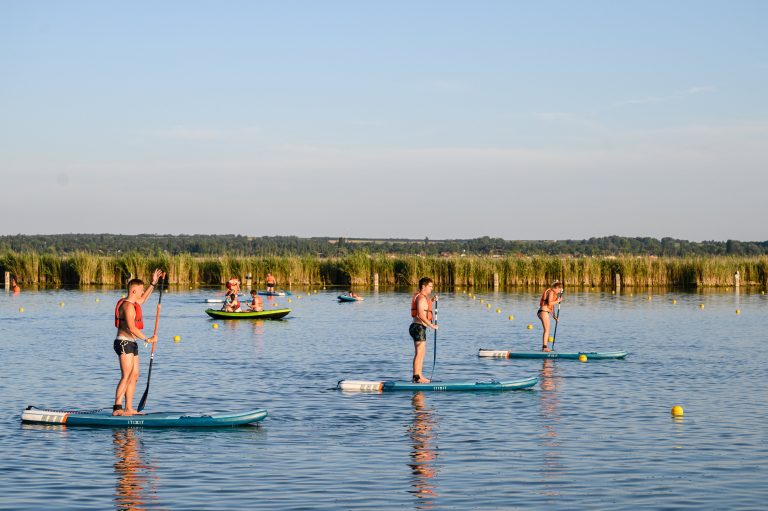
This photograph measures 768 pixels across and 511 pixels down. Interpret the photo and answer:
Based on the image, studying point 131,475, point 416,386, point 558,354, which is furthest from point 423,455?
point 558,354

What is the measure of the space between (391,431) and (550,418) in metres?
2.72

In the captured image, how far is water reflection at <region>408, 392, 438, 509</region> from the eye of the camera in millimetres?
12078

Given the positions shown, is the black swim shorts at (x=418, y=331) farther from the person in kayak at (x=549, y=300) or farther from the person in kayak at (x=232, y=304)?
the person in kayak at (x=232, y=304)

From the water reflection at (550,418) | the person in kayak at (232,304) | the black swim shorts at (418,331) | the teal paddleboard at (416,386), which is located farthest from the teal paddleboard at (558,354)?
the person in kayak at (232,304)

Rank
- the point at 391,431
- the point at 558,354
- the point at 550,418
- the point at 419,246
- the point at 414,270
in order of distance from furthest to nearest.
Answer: the point at 419,246, the point at 414,270, the point at 558,354, the point at 550,418, the point at 391,431

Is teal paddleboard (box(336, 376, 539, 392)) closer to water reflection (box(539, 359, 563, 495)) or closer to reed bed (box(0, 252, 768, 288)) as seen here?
water reflection (box(539, 359, 563, 495))

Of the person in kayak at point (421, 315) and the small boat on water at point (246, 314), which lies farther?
the small boat on water at point (246, 314)

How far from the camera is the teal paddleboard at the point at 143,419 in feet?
51.9

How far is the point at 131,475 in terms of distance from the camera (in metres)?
13.0

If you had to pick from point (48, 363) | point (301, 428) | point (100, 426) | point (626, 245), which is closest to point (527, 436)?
point (301, 428)

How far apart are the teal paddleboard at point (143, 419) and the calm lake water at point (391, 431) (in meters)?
0.19

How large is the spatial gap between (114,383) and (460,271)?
142ft

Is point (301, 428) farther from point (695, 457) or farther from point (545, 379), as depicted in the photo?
point (545, 379)

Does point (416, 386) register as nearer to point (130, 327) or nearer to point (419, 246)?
point (130, 327)
